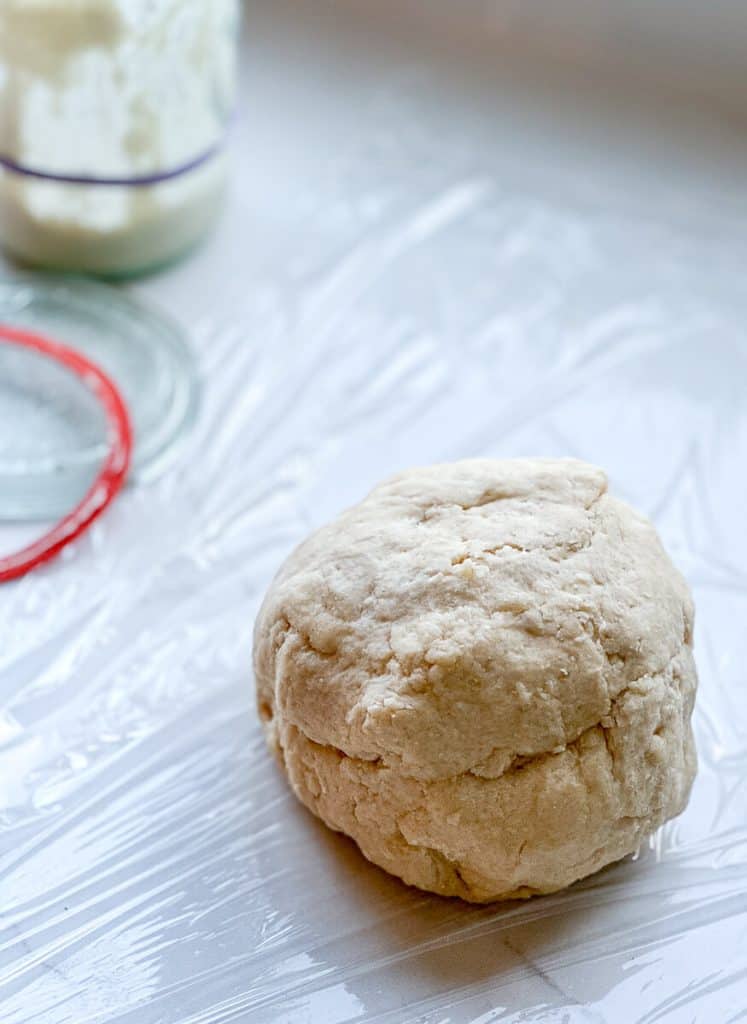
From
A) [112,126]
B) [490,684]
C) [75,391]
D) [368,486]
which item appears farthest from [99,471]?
[490,684]

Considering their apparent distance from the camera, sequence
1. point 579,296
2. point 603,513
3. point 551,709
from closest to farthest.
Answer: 1. point 551,709
2. point 603,513
3. point 579,296

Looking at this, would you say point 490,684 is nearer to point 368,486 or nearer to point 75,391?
point 368,486

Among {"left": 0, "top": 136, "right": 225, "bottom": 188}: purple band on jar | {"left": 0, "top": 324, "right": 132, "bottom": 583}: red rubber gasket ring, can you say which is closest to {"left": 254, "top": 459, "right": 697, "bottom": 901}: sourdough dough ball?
{"left": 0, "top": 324, "right": 132, "bottom": 583}: red rubber gasket ring

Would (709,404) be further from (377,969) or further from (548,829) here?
(377,969)

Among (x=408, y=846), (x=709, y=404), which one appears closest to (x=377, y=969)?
(x=408, y=846)

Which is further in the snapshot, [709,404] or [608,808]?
[709,404]

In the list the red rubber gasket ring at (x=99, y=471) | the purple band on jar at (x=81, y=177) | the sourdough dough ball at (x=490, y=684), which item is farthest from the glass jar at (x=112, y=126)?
the sourdough dough ball at (x=490, y=684)

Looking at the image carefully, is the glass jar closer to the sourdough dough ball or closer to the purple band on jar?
the purple band on jar
